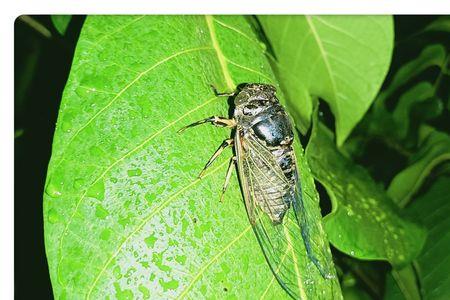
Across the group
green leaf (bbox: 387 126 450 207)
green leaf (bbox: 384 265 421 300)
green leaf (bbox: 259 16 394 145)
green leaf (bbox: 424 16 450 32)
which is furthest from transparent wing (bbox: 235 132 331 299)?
green leaf (bbox: 424 16 450 32)

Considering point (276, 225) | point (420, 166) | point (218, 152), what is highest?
point (218, 152)

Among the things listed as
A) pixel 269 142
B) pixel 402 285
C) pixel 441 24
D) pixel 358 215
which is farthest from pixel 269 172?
pixel 441 24

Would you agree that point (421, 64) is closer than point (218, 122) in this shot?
No

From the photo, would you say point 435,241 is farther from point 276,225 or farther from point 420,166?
point 276,225

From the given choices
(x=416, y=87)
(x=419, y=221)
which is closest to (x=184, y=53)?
(x=419, y=221)
